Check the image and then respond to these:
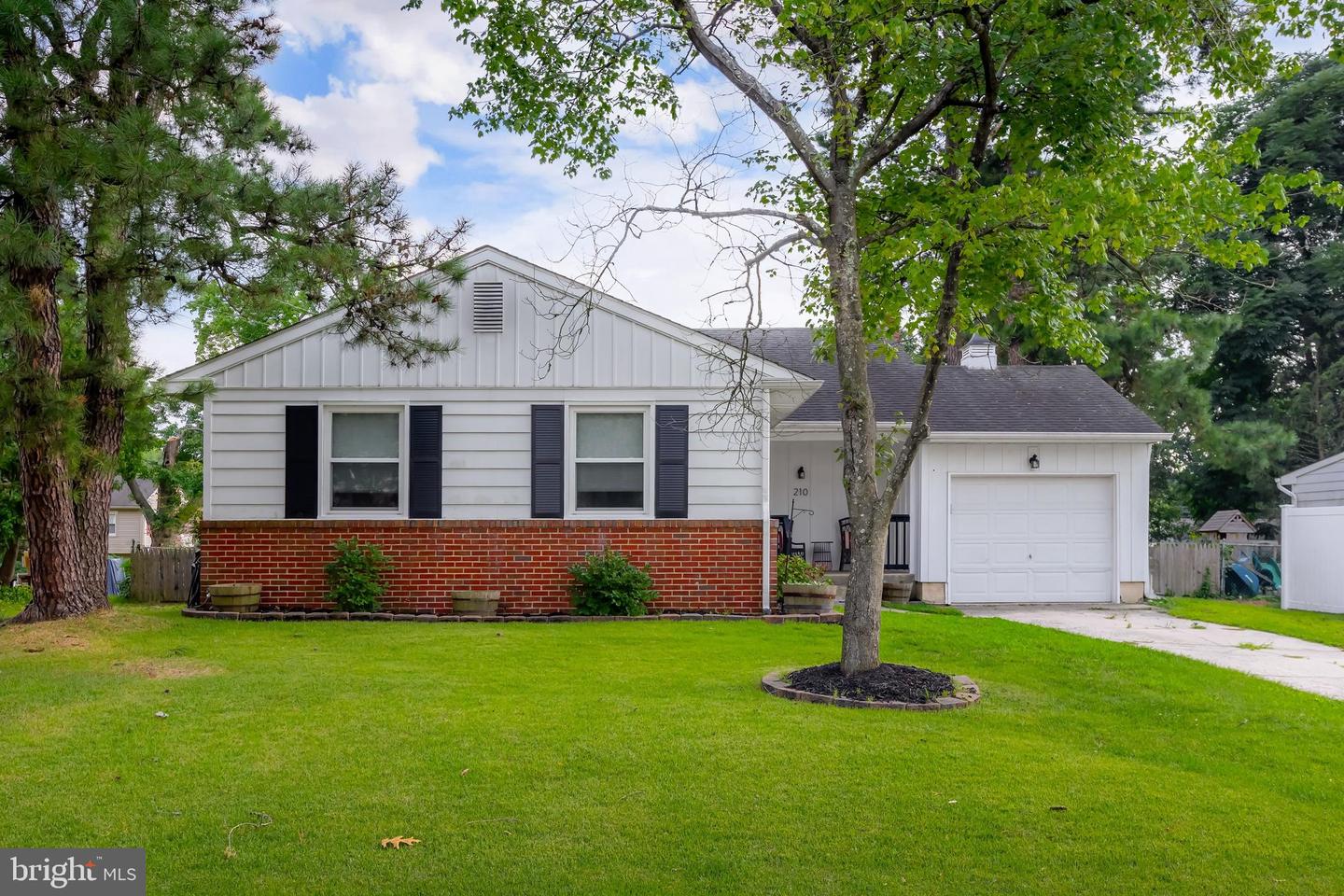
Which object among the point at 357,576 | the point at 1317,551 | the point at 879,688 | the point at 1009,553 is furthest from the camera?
the point at 1317,551

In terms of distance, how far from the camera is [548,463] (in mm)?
12172

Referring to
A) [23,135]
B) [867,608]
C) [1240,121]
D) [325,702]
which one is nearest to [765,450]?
[867,608]

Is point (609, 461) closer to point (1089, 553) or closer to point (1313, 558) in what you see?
point (1089, 553)

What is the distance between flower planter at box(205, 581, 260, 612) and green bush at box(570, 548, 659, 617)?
3722 mm

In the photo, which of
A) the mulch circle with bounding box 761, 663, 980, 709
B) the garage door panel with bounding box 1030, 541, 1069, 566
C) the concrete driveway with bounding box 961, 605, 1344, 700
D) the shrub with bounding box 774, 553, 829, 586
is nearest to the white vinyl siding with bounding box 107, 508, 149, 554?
the shrub with bounding box 774, 553, 829, 586

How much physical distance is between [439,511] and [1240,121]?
88.9ft

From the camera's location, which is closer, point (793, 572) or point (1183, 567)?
point (793, 572)

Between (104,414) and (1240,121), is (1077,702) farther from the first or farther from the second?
(1240,121)

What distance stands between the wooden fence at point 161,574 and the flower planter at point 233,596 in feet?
9.03

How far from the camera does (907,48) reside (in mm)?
7398

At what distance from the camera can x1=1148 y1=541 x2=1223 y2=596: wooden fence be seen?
17.2 m

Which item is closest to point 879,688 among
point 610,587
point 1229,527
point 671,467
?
point 610,587

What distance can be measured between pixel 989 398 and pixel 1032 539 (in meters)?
2.41

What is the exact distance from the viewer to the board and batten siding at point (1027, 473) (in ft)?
49.1
